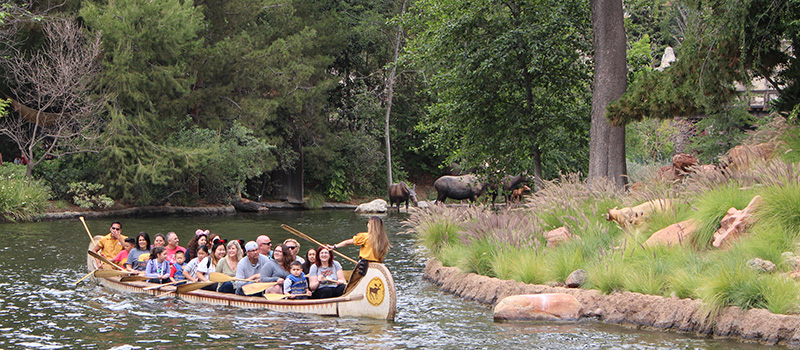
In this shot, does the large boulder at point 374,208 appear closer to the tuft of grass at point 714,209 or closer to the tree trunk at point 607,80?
the tree trunk at point 607,80

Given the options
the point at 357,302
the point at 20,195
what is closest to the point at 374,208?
the point at 20,195

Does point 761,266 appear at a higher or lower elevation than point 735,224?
lower

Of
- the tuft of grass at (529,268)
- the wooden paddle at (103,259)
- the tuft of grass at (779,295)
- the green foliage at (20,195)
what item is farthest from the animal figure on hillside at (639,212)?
the green foliage at (20,195)

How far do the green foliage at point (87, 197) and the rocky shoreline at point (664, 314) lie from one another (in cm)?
2254

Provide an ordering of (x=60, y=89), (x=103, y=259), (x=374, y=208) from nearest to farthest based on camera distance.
Answer: (x=103, y=259)
(x=60, y=89)
(x=374, y=208)

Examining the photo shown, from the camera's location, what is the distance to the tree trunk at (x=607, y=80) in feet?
58.2

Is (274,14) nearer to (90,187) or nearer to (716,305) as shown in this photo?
(90,187)

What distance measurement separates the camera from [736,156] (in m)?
15.0

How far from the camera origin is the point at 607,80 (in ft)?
58.7

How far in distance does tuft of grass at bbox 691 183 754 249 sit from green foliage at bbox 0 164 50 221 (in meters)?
24.3

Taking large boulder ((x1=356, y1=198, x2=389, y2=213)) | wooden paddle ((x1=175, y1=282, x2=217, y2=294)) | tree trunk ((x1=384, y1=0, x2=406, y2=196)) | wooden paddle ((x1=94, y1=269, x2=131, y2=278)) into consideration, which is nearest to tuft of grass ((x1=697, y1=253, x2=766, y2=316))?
wooden paddle ((x1=175, y1=282, x2=217, y2=294))

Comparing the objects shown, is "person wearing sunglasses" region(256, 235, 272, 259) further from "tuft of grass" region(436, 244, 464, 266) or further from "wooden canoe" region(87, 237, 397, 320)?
"tuft of grass" region(436, 244, 464, 266)

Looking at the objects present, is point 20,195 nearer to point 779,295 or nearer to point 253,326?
point 253,326

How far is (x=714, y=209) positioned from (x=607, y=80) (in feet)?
20.6
